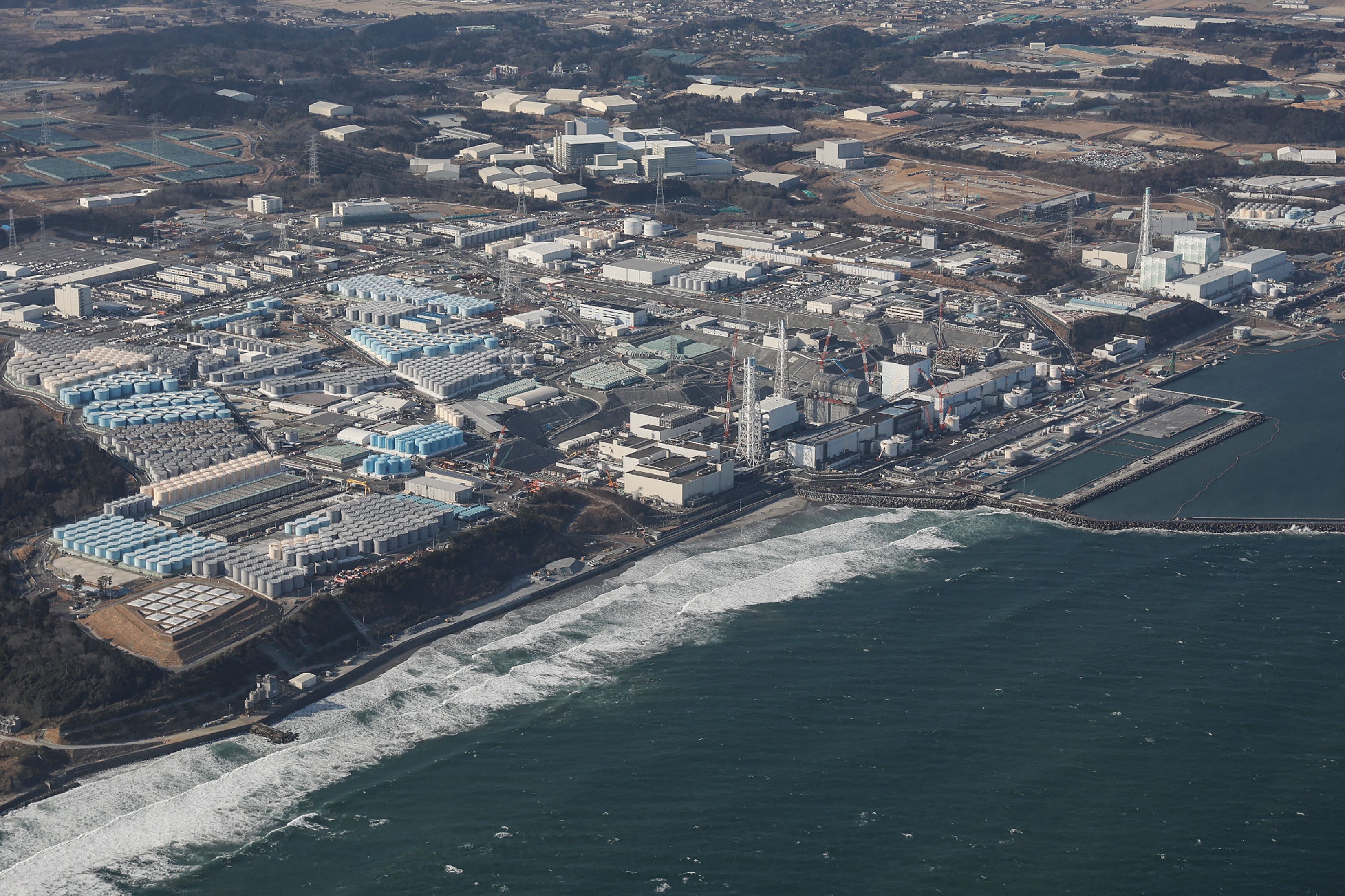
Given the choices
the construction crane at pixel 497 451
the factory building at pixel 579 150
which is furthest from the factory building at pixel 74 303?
the factory building at pixel 579 150

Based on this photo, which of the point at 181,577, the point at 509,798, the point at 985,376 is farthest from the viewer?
the point at 985,376

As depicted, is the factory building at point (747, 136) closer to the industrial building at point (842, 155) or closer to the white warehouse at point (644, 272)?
the industrial building at point (842, 155)

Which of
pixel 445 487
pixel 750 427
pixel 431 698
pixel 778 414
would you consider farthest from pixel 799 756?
pixel 778 414

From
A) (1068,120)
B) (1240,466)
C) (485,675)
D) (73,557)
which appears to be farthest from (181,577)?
(1068,120)

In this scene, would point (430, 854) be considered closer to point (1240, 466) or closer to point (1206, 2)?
point (1240, 466)

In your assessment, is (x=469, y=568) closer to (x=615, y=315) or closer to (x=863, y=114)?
(x=615, y=315)

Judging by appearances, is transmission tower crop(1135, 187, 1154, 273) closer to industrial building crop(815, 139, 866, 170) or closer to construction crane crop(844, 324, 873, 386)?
construction crane crop(844, 324, 873, 386)

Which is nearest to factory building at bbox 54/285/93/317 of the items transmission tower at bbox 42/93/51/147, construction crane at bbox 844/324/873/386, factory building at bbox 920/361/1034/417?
construction crane at bbox 844/324/873/386
